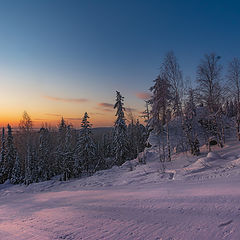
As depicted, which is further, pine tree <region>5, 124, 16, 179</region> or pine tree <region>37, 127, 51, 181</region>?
pine tree <region>5, 124, 16, 179</region>

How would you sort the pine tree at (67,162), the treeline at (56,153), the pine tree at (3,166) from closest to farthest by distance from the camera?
1. the treeline at (56,153)
2. the pine tree at (67,162)
3. the pine tree at (3,166)

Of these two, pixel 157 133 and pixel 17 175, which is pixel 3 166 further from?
pixel 157 133

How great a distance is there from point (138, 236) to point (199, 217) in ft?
5.66

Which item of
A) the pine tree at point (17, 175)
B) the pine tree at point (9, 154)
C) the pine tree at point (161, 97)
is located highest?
A: the pine tree at point (161, 97)

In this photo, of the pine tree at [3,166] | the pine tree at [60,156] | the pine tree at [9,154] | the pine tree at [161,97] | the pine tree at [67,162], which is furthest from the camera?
the pine tree at [9,154]

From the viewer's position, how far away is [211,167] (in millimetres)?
11398

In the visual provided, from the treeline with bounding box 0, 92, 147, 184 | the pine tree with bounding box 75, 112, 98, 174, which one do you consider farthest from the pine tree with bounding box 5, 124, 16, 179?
the pine tree with bounding box 75, 112, 98, 174

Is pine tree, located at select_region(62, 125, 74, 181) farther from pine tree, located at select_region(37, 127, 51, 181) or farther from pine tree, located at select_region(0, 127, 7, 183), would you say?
pine tree, located at select_region(0, 127, 7, 183)

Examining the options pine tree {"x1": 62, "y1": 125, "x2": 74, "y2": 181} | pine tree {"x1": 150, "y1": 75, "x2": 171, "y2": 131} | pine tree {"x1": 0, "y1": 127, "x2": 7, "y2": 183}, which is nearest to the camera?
pine tree {"x1": 150, "y1": 75, "x2": 171, "y2": 131}

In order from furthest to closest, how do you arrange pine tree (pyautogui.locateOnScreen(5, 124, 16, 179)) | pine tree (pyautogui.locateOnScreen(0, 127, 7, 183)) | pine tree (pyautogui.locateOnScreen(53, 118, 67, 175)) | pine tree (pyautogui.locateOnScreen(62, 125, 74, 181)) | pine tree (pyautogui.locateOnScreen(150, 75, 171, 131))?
pine tree (pyautogui.locateOnScreen(5, 124, 16, 179)), pine tree (pyautogui.locateOnScreen(0, 127, 7, 183)), pine tree (pyautogui.locateOnScreen(53, 118, 67, 175)), pine tree (pyautogui.locateOnScreen(62, 125, 74, 181)), pine tree (pyautogui.locateOnScreen(150, 75, 171, 131))

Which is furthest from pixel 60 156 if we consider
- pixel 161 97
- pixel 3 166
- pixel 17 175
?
pixel 161 97

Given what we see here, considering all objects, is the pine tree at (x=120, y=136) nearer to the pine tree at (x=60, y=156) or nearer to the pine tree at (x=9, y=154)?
the pine tree at (x=60, y=156)

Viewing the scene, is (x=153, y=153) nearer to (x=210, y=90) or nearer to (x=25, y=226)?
(x=210, y=90)

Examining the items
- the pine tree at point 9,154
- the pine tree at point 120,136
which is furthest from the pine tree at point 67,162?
the pine tree at point 9,154
